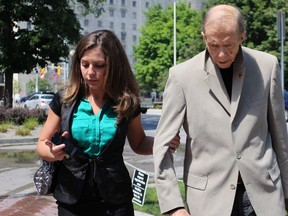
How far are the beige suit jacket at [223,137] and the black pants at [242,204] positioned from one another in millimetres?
47

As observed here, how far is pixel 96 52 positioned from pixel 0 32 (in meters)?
21.0

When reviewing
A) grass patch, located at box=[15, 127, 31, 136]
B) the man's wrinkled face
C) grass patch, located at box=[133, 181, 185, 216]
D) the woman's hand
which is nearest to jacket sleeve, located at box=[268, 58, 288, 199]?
the man's wrinkled face

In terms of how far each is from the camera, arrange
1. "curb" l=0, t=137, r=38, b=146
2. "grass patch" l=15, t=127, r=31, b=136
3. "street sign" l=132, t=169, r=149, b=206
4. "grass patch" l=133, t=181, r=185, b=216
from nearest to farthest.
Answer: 1. "street sign" l=132, t=169, r=149, b=206
2. "grass patch" l=133, t=181, r=185, b=216
3. "curb" l=0, t=137, r=38, b=146
4. "grass patch" l=15, t=127, r=31, b=136

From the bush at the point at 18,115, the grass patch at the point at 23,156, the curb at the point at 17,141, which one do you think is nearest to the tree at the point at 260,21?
the bush at the point at 18,115

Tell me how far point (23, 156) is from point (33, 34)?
9822mm

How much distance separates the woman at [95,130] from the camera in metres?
2.79

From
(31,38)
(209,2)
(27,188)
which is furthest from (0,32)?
(209,2)

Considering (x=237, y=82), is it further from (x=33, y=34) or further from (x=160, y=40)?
(x=160, y=40)

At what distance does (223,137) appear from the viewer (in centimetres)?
254

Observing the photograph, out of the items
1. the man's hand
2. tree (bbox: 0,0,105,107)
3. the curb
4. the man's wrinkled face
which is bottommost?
the curb

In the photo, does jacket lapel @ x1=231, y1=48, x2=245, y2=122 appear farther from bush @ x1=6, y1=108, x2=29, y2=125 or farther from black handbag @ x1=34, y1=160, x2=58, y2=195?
bush @ x1=6, y1=108, x2=29, y2=125

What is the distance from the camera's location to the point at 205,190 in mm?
2584

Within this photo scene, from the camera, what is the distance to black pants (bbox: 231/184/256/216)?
258 centimetres

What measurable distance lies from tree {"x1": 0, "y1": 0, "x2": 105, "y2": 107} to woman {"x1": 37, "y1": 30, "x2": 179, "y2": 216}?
1948cm
